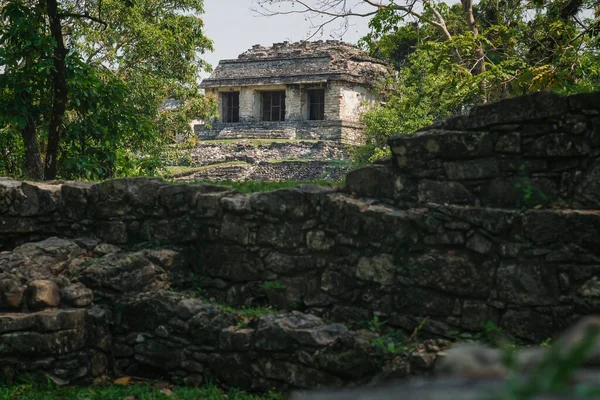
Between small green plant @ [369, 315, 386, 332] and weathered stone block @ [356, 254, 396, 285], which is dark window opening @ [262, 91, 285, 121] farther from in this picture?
small green plant @ [369, 315, 386, 332]

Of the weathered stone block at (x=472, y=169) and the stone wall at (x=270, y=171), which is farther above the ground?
the weathered stone block at (x=472, y=169)

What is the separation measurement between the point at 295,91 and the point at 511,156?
85.0 ft

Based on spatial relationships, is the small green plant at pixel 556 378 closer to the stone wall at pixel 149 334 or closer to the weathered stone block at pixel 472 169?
Answer: the stone wall at pixel 149 334

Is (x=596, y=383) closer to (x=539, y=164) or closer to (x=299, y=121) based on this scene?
(x=539, y=164)

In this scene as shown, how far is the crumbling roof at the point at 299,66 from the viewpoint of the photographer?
30.8 metres

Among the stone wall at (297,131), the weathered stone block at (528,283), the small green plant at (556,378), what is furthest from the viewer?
the stone wall at (297,131)

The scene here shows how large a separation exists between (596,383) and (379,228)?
5318mm

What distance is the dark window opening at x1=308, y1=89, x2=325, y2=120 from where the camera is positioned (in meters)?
31.9

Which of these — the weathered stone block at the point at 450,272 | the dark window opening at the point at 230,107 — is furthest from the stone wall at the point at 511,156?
the dark window opening at the point at 230,107

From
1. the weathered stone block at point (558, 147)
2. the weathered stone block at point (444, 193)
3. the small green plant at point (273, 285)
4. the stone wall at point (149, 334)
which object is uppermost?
the weathered stone block at point (558, 147)

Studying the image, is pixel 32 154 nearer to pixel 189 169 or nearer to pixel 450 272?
pixel 450 272

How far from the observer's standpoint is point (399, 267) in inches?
261

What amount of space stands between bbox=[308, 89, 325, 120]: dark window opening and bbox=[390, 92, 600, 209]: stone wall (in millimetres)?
25194

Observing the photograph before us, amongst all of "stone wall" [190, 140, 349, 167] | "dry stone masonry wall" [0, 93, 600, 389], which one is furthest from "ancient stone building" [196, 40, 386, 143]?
"dry stone masonry wall" [0, 93, 600, 389]
